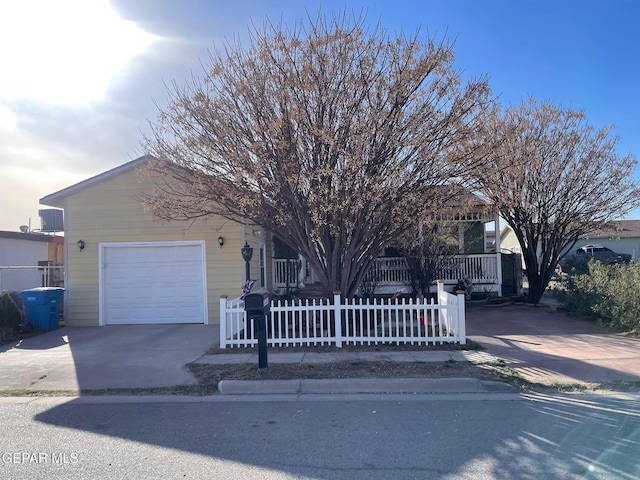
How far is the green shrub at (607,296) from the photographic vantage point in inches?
409

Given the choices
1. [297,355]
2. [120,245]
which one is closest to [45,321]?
[120,245]

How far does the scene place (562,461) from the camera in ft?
13.8

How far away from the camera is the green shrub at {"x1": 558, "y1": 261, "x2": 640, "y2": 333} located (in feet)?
34.1

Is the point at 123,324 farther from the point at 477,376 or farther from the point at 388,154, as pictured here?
the point at 477,376

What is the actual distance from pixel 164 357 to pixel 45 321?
509 centimetres

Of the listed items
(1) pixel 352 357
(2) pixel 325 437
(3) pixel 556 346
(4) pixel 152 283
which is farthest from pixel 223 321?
(3) pixel 556 346

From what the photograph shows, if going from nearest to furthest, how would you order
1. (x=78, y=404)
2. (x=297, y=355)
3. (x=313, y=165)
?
1. (x=78, y=404)
2. (x=297, y=355)
3. (x=313, y=165)

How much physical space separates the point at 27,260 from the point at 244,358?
16.5 metres

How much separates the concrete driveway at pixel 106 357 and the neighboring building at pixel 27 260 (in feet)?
13.4

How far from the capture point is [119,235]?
12.4 metres

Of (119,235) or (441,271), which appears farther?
(441,271)

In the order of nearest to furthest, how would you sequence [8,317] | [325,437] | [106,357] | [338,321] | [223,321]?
[325,437], [106,357], [223,321], [338,321], [8,317]

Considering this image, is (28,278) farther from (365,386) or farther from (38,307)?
(365,386)

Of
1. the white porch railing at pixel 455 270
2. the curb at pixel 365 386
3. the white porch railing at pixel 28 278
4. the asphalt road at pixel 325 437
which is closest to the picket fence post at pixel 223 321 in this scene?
the curb at pixel 365 386
